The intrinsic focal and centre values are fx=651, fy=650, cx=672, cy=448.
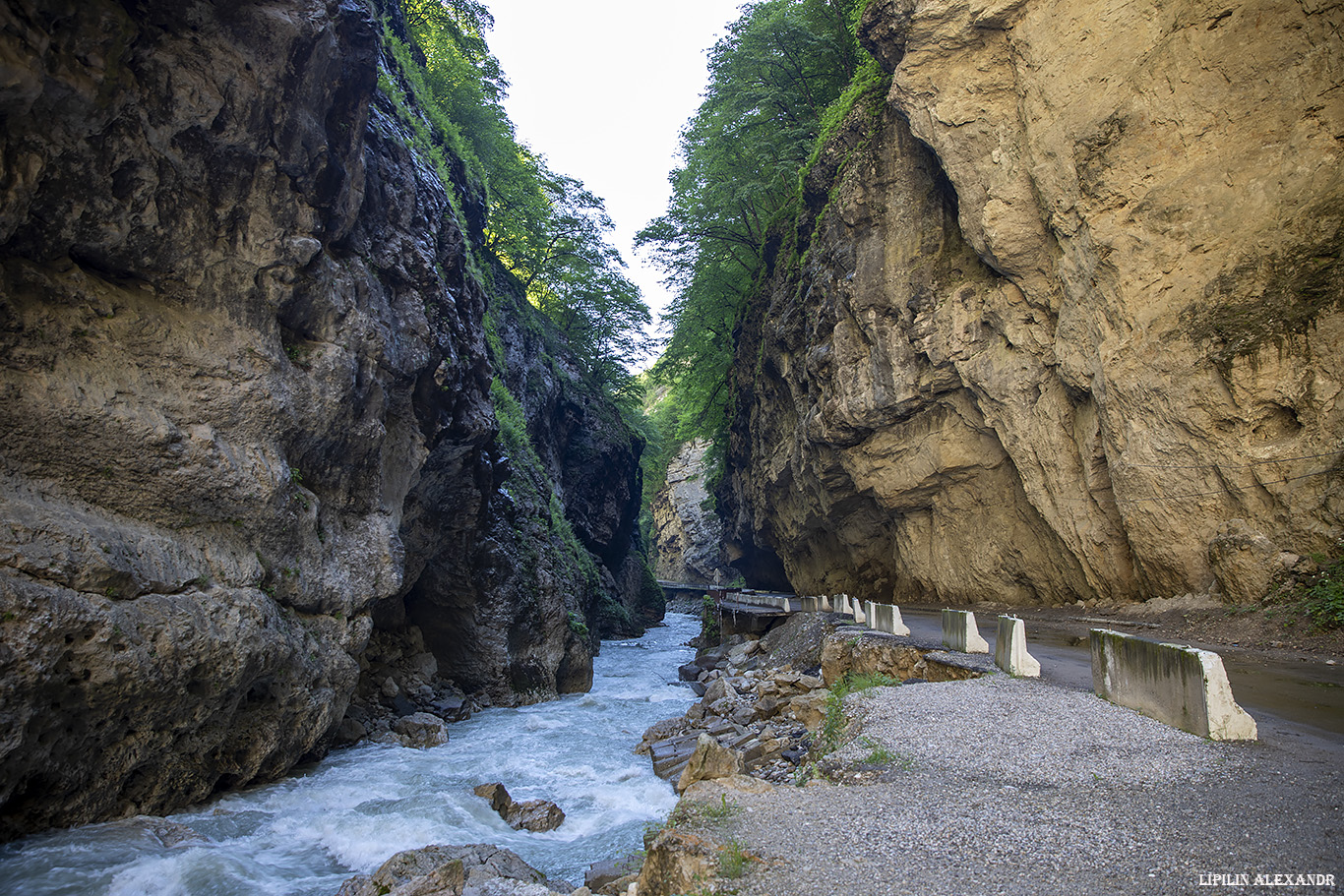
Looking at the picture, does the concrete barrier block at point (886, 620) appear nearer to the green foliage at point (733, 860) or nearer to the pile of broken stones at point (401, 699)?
the pile of broken stones at point (401, 699)

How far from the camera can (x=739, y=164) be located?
27984 mm

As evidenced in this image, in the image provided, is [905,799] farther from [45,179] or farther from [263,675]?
[45,179]

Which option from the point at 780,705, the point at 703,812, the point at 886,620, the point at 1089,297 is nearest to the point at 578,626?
the point at 780,705

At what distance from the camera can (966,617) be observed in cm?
1060

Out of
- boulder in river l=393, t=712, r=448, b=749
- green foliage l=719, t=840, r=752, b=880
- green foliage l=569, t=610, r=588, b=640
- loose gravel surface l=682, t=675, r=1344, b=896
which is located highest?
loose gravel surface l=682, t=675, r=1344, b=896

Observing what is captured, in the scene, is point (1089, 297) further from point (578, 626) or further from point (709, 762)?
point (578, 626)

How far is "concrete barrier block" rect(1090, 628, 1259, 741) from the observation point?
17.3ft

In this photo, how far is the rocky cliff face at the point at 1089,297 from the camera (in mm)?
9859

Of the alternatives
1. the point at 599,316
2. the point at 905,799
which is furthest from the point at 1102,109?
the point at 599,316

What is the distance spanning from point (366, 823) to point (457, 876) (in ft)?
8.82

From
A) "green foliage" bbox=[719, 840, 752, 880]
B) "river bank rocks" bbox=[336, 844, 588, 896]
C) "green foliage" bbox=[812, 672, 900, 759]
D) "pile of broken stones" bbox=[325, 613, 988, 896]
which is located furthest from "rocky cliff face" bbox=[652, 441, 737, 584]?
"green foliage" bbox=[719, 840, 752, 880]

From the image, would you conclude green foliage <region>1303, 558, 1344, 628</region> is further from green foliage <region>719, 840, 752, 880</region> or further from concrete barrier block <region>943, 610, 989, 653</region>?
green foliage <region>719, 840, 752, 880</region>

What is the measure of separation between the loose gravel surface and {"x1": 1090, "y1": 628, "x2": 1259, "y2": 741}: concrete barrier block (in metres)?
0.15

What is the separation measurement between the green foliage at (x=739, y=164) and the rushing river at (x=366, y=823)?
20.3 meters
